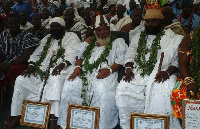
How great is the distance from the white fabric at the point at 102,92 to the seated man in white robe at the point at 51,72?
170mm

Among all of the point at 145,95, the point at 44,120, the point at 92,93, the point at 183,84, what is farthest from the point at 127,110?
the point at 44,120

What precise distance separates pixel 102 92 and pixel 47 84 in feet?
3.42

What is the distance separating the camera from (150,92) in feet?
11.5

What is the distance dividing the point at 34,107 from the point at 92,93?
0.96 m

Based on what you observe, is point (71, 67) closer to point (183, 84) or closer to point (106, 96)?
point (106, 96)

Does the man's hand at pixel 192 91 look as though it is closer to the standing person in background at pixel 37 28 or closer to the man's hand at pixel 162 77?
the man's hand at pixel 162 77

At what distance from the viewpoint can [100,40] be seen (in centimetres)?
432

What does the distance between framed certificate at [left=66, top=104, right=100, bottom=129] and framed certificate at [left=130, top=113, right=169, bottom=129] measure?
0.55 m

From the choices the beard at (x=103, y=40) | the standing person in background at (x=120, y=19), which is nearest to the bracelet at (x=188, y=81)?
the beard at (x=103, y=40)

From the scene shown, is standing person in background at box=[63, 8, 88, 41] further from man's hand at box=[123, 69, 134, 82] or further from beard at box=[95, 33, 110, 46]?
man's hand at box=[123, 69, 134, 82]

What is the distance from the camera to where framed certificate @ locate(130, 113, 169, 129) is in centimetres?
325

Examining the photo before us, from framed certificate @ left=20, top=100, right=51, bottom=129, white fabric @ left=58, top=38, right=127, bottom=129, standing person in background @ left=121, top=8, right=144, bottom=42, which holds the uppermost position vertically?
standing person in background @ left=121, top=8, right=144, bottom=42

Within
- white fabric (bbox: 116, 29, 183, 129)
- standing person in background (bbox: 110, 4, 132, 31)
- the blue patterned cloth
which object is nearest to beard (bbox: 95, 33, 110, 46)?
white fabric (bbox: 116, 29, 183, 129)

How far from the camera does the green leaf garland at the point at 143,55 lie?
3817mm
